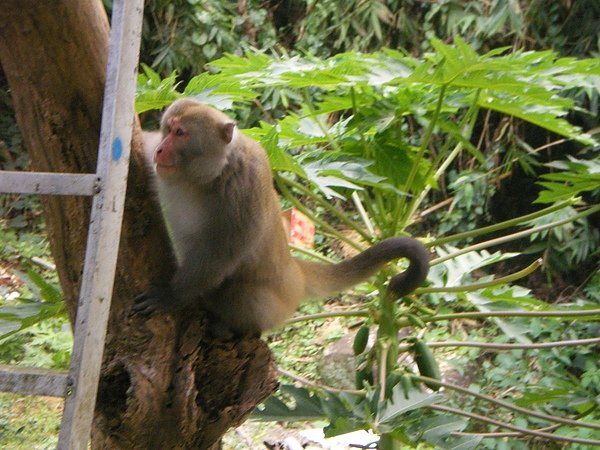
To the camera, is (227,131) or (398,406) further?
(227,131)

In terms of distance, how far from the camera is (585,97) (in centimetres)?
543

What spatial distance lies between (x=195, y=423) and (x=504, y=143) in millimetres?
4446


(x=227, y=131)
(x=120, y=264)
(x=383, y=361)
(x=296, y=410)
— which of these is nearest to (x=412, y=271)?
(x=383, y=361)

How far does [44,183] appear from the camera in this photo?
64.1 inches

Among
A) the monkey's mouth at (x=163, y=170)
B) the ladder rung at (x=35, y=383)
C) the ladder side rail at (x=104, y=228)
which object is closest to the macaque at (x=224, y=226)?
the monkey's mouth at (x=163, y=170)

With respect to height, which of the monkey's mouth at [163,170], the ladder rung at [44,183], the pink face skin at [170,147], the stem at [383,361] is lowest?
the stem at [383,361]

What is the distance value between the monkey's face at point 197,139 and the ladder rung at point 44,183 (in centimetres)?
67

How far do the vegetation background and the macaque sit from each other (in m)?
0.15

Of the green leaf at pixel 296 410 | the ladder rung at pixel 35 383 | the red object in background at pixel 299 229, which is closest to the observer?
the ladder rung at pixel 35 383

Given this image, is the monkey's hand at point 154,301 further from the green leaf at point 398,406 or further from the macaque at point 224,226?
the green leaf at point 398,406

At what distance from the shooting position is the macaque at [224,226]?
2.28 m

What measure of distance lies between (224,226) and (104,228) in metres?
0.74

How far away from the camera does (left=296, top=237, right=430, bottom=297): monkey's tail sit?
2.60m

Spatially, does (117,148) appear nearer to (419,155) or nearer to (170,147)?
(170,147)
